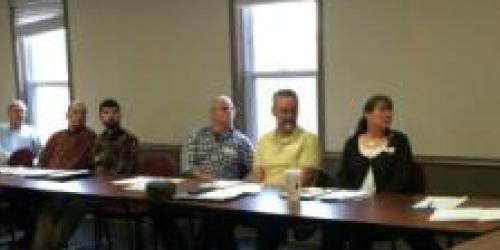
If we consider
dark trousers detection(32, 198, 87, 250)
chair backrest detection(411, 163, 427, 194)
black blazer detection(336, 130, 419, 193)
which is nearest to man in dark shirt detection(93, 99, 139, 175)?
dark trousers detection(32, 198, 87, 250)

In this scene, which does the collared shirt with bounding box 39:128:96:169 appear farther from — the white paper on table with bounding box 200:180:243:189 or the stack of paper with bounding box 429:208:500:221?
the stack of paper with bounding box 429:208:500:221

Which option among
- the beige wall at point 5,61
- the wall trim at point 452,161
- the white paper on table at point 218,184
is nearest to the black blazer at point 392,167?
the white paper on table at point 218,184

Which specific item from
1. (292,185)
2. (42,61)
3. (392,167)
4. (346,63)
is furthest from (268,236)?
(42,61)

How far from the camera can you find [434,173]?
4.46 metres

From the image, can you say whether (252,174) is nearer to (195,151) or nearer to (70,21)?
(195,151)

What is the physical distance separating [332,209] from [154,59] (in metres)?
3.14

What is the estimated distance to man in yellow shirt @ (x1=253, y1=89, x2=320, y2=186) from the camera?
13.2 ft

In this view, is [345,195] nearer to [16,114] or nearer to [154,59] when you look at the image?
[154,59]

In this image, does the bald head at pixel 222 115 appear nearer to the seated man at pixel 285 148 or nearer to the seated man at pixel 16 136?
the seated man at pixel 285 148

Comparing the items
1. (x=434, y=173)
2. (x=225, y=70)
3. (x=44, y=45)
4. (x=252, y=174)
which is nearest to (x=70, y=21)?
(x=44, y=45)

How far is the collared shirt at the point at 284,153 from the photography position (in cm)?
405

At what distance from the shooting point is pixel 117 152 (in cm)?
491

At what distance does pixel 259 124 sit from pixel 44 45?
107 inches

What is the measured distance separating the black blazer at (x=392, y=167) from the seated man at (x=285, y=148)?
346 millimetres
